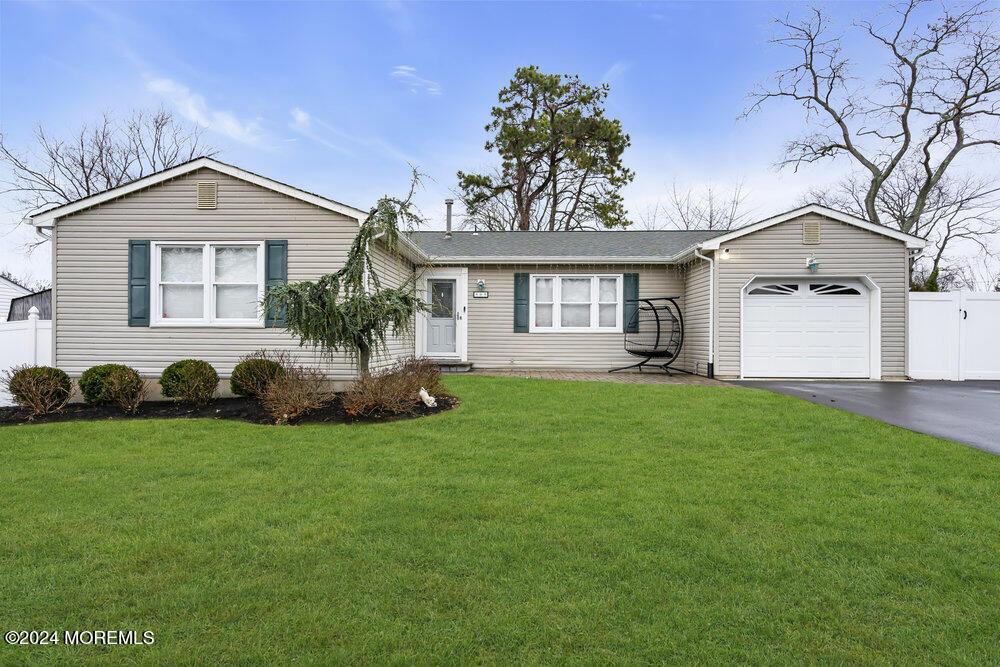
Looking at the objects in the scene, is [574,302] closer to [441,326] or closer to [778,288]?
[441,326]

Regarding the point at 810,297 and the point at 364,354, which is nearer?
the point at 364,354

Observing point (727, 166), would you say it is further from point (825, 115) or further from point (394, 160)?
point (394, 160)

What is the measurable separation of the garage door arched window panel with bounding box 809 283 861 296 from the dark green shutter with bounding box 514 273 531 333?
5.76 m

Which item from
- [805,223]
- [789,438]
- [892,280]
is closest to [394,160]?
[805,223]

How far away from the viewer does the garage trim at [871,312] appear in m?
9.91

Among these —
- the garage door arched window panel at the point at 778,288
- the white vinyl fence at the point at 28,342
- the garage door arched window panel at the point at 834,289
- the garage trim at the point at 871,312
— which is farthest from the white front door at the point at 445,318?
the garage door arched window panel at the point at 834,289

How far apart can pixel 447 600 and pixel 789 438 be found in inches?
168

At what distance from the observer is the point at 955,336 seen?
1022cm

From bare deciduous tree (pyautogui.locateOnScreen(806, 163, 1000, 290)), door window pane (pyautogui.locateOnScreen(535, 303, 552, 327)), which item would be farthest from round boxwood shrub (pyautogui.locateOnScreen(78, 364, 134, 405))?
bare deciduous tree (pyautogui.locateOnScreen(806, 163, 1000, 290))

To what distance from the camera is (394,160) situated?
1834 cm

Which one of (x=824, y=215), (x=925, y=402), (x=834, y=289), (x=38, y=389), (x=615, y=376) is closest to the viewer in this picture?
(x=38, y=389)

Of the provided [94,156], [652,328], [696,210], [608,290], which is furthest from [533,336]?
[94,156]

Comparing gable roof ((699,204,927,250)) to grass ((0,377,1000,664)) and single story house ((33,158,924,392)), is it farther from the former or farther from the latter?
grass ((0,377,1000,664))

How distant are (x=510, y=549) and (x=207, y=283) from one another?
7642 mm
